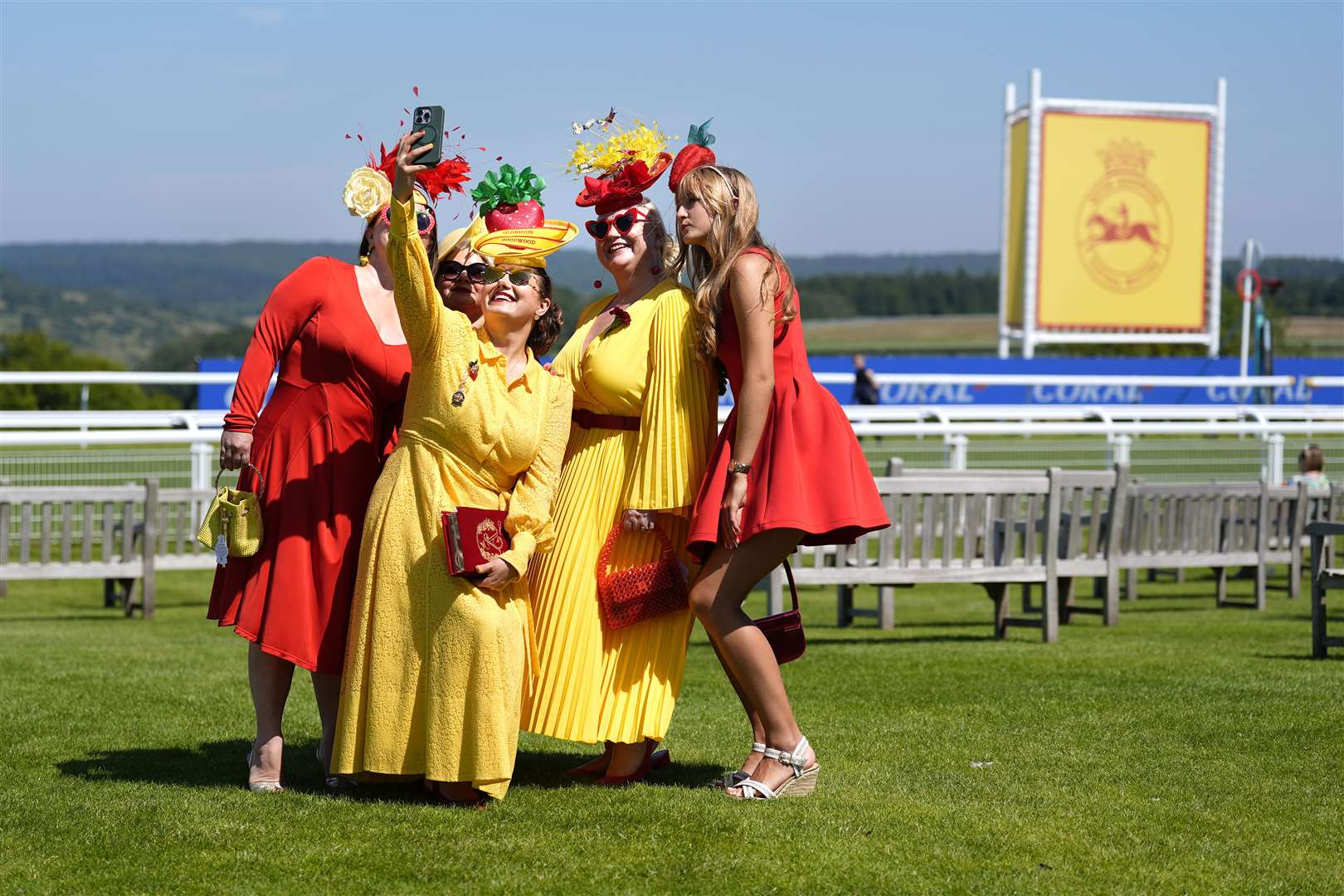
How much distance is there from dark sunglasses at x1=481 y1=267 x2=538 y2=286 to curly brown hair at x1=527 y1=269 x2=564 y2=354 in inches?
3.4

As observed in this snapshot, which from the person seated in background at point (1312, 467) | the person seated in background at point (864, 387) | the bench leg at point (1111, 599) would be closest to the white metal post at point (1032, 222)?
the person seated in background at point (864, 387)

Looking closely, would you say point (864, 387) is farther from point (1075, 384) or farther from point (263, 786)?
point (263, 786)

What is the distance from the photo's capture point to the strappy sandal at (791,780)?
449 cm

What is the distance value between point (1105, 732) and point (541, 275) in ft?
8.35

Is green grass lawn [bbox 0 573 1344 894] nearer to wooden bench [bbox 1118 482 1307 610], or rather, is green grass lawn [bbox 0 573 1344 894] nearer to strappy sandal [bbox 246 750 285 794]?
strappy sandal [bbox 246 750 285 794]

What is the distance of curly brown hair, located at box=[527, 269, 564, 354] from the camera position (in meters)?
4.56

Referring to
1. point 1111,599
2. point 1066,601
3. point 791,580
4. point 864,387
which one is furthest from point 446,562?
point 864,387

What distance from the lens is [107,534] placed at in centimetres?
949

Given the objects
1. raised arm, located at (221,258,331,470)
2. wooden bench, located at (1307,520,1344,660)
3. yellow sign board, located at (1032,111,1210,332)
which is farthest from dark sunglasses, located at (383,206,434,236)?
yellow sign board, located at (1032,111,1210,332)

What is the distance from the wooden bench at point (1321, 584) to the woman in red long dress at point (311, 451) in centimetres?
442

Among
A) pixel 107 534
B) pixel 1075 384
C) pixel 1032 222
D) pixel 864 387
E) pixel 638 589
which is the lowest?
pixel 107 534

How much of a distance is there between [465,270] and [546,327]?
271 millimetres

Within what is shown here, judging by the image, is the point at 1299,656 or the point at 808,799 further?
the point at 1299,656

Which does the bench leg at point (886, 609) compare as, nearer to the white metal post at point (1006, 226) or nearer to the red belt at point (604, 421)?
the red belt at point (604, 421)
